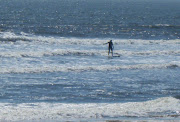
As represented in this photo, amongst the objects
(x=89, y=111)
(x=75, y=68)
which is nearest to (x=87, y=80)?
(x=75, y=68)

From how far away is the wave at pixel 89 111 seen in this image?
18.2 m

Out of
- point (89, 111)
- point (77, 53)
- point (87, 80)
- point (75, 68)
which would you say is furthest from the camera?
point (77, 53)

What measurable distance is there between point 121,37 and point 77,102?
3289cm

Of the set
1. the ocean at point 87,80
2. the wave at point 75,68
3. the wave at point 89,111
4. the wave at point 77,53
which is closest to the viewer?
the wave at point 89,111

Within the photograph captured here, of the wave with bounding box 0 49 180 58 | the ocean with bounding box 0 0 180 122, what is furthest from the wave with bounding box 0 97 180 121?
the wave with bounding box 0 49 180 58

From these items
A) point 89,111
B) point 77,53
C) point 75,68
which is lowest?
point 89,111

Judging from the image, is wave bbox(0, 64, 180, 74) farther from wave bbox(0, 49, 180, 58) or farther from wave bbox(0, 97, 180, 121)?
wave bbox(0, 97, 180, 121)

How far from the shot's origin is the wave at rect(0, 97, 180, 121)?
18.2 metres

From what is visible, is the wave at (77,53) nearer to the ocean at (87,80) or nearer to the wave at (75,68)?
the ocean at (87,80)

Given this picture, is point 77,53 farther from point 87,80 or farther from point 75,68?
point 87,80

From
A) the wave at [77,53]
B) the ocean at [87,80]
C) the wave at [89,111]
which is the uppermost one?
the wave at [77,53]

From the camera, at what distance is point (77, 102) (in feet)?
68.2

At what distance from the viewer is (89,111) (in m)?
19.1

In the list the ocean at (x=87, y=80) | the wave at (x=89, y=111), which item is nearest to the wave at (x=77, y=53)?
the ocean at (x=87, y=80)
